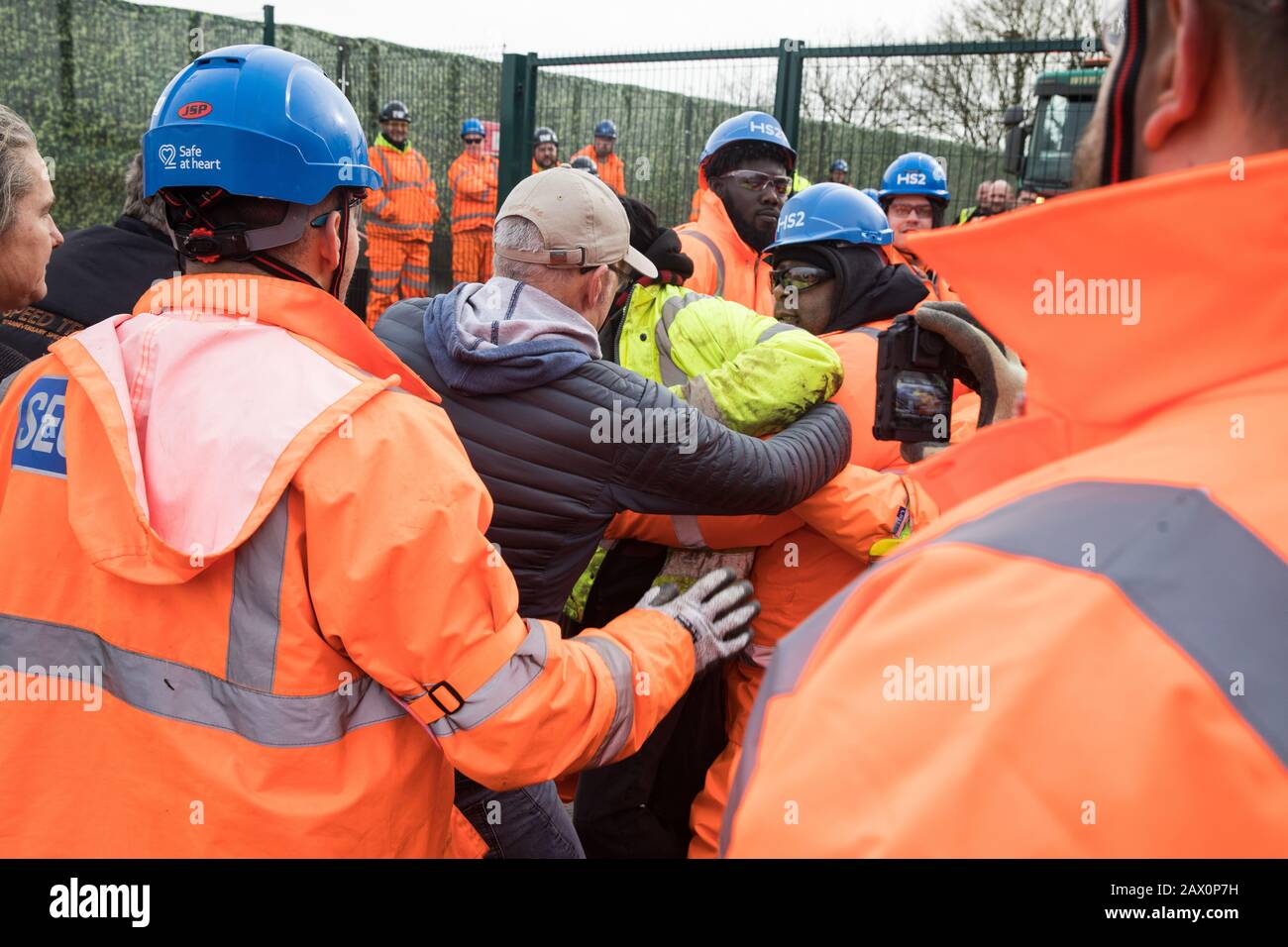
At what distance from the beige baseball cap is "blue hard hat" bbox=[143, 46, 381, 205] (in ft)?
1.80

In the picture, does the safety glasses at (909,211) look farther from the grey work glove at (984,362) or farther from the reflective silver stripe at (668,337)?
the grey work glove at (984,362)

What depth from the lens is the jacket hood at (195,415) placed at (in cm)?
152

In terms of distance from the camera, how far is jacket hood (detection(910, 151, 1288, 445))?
0.72 m

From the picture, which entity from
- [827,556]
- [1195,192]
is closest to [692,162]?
[827,556]

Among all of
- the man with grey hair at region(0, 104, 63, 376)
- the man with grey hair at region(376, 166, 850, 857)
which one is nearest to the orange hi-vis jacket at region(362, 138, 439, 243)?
the man with grey hair at region(0, 104, 63, 376)

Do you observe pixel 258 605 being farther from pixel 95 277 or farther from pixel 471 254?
pixel 471 254

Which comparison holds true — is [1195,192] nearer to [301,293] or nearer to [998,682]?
[998,682]

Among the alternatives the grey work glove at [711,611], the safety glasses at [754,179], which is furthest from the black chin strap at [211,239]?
the safety glasses at [754,179]

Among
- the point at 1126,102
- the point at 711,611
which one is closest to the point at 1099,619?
the point at 1126,102

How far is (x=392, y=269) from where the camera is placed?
12719 mm

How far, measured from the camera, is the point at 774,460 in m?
2.45

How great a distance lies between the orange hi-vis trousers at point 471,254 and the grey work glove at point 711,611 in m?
11.0

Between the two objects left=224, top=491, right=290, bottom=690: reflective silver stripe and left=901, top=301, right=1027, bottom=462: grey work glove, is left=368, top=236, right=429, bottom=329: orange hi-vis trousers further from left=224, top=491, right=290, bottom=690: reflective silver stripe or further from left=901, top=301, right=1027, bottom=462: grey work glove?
left=224, top=491, right=290, bottom=690: reflective silver stripe

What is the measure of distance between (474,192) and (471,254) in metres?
0.76
